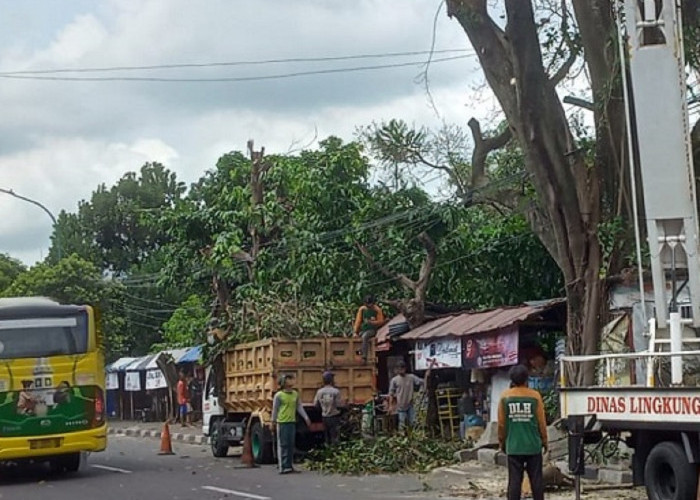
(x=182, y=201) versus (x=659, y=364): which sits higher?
(x=182, y=201)

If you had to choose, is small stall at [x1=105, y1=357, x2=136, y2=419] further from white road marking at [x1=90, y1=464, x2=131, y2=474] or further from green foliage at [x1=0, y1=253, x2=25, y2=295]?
white road marking at [x1=90, y1=464, x2=131, y2=474]

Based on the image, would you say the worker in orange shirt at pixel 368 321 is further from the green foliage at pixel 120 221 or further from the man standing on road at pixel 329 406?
the green foliage at pixel 120 221

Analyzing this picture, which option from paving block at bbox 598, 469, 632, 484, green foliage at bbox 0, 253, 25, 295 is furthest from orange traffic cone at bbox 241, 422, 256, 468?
green foliage at bbox 0, 253, 25, 295

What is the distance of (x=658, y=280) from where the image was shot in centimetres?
1318

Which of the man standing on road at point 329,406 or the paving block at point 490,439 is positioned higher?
the man standing on road at point 329,406

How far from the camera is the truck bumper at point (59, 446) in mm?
18703

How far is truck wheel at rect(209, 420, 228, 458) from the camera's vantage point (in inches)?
917

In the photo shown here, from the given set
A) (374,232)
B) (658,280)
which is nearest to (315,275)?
(374,232)

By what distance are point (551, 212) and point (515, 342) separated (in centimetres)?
451

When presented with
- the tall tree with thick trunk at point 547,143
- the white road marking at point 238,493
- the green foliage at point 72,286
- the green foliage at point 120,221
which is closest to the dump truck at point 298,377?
the white road marking at point 238,493

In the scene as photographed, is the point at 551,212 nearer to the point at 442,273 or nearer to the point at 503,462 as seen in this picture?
the point at 503,462

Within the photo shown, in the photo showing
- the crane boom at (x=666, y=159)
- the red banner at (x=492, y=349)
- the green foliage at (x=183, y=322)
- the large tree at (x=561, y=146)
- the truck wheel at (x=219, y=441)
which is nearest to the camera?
the crane boom at (x=666, y=159)

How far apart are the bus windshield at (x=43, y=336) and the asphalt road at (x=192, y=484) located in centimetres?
219

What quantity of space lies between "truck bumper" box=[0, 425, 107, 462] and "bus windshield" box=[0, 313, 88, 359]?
Answer: 1.38 meters
